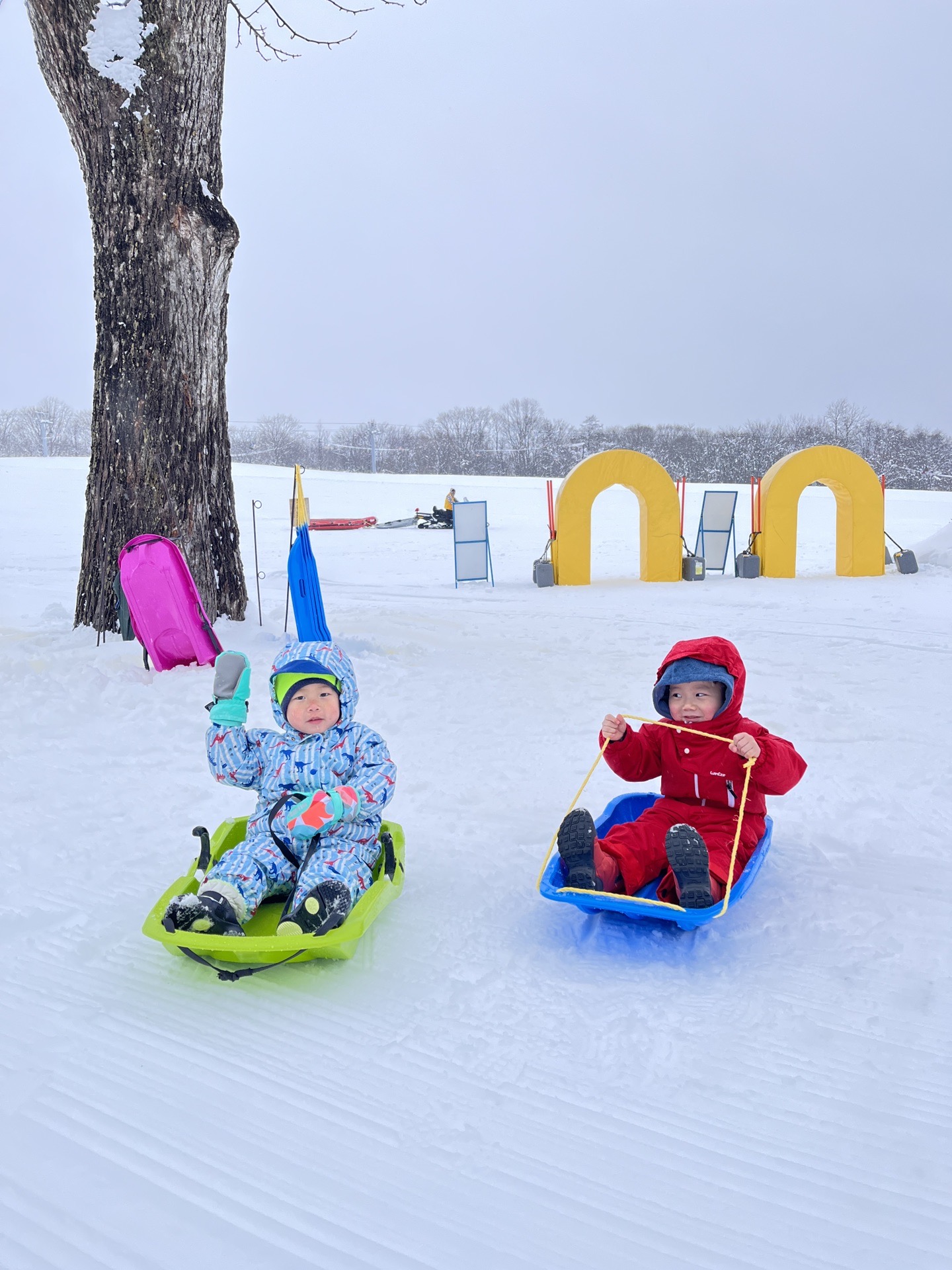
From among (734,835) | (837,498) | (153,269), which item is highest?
(153,269)

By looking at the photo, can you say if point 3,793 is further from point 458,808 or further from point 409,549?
point 409,549

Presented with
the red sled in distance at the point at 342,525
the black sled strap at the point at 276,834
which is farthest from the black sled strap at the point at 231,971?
the red sled in distance at the point at 342,525

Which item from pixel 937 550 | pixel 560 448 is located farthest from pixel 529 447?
pixel 937 550

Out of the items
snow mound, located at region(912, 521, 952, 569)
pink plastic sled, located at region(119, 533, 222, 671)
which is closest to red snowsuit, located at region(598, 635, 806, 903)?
pink plastic sled, located at region(119, 533, 222, 671)

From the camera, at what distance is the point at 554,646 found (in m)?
7.00

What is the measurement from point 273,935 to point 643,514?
1007cm

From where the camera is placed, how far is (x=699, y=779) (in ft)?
10.9

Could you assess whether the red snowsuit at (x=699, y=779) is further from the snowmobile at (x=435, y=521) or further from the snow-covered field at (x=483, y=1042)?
the snowmobile at (x=435, y=521)

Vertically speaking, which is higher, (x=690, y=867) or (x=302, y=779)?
(x=302, y=779)

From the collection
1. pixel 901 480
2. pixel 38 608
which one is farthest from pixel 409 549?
pixel 901 480

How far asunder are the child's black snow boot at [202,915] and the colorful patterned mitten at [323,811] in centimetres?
33

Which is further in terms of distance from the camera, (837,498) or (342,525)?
(342,525)

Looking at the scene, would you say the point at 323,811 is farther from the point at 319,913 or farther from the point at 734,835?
the point at 734,835

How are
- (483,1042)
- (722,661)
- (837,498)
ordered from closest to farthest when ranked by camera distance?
(483,1042) < (722,661) < (837,498)
